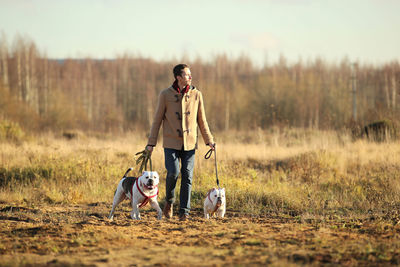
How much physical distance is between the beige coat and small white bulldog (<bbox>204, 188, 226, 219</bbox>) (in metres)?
0.85

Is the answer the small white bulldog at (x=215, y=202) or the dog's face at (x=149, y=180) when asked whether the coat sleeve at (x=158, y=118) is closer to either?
the dog's face at (x=149, y=180)

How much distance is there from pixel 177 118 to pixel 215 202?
5.00ft

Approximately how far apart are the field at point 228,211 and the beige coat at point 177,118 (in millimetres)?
1261

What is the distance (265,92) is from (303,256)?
3364 cm

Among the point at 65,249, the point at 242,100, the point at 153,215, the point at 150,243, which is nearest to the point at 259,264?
the point at 150,243

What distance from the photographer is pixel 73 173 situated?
40.8ft

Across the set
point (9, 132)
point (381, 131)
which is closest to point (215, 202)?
point (381, 131)

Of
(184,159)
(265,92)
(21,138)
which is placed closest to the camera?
(184,159)

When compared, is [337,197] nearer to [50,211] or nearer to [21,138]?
[50,211]

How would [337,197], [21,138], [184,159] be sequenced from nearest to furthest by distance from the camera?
[184,159] < [337,197] < [21,138]

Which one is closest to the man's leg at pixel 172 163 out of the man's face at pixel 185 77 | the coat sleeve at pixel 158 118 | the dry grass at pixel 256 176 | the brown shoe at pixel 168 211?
the coat sleeve at pixel 158 118

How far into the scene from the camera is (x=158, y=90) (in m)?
50.4

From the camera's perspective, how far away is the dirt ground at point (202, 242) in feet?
16.4

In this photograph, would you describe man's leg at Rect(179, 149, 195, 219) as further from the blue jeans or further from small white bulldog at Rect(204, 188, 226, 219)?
small white bulldog at Rect(204, 188, 226, 219)
